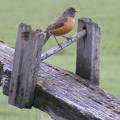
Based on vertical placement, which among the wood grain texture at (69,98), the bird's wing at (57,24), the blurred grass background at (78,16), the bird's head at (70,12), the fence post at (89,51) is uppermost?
the bird's head at (70,12)

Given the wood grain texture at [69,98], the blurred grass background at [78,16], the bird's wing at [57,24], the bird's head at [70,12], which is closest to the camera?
the wood grain texture at [69,98]

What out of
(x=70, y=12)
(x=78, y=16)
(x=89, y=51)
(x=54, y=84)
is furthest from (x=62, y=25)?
(x=78, y=16)

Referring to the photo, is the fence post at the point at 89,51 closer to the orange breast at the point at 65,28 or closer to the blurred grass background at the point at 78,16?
the orange breast at the point at 65,28

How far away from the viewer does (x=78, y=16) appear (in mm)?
18266

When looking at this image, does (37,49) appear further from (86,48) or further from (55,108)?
(86,48)

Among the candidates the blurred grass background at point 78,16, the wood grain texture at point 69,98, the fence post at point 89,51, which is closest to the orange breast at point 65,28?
the fence post at point 89,51

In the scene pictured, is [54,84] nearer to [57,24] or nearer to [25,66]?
[25,66]

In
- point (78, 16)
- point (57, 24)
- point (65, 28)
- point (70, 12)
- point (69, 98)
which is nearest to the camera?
point (69, 98)

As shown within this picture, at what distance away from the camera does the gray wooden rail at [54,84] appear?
3719 mm

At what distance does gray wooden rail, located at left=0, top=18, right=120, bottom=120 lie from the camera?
3.72 meters

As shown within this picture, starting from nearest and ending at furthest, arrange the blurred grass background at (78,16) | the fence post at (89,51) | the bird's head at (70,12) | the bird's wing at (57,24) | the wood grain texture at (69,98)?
the wood grain texture at (69,98), the fence post at (89,51), the bird's wing at (57,24), the bird's head at (70,12), the blurred grass background at (78,16)

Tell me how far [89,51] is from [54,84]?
39 centimetres

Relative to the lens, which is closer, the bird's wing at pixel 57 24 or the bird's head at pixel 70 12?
the bird's wing at pixel 57 24

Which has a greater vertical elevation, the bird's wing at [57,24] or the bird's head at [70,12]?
the bird's head at [70,12]
